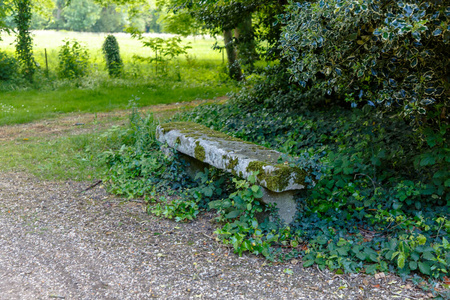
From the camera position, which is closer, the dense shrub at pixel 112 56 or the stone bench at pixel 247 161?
the stone bench at pixel 247 161

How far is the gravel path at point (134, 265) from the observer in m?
2.90

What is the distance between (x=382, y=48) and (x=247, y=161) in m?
1.54

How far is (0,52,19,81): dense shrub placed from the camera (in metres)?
12.9

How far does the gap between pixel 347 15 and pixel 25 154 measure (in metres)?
5.51

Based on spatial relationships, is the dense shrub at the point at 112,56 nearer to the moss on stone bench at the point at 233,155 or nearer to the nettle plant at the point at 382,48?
the moss on stone bench at the point at 233,155

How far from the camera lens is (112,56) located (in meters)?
15.4

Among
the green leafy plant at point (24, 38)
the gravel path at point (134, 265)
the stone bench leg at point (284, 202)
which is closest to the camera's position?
the gravel path at point (134, 265)

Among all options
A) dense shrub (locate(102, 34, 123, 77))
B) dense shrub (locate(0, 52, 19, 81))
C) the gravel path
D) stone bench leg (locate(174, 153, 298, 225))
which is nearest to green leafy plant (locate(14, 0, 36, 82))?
dense shrub (locate(0, 52, 19, 81))

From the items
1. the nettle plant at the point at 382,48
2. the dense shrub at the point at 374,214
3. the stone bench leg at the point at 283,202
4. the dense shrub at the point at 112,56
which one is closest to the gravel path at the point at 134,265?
the dense shrub at the point at 374,214

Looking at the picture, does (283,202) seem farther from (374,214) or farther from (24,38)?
(24,38)

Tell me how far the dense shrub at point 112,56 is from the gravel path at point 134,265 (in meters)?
11.1

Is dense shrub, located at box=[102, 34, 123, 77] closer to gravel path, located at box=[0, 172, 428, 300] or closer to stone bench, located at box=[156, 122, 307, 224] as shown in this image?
stone bench, located at box=[156, 122, 307, 224]

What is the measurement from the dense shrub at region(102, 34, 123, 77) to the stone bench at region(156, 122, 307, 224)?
10683mm

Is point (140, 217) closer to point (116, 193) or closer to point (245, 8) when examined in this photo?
point (116, 193)
